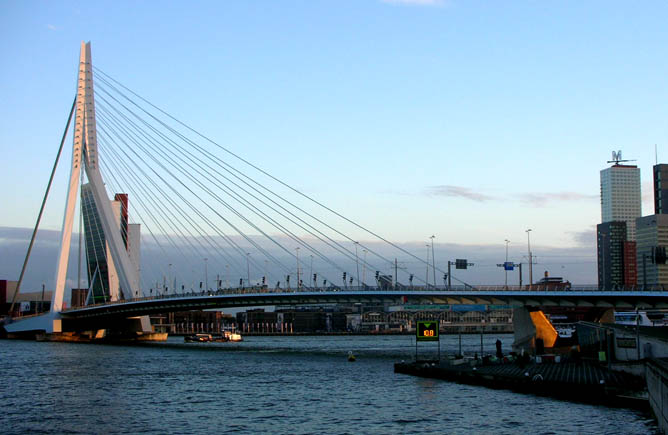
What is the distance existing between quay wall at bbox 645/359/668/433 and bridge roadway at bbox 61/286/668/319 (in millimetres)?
36966

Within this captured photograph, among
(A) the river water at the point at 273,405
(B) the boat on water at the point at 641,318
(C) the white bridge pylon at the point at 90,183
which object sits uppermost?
(C) the white bridge pylon at the point at 90,183

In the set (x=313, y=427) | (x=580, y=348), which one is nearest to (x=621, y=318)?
(x=580, y=348)

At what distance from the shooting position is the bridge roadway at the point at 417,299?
Result: 70750 mm

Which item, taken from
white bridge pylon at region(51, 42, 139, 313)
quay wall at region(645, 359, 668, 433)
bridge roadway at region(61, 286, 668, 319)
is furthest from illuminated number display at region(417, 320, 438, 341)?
white bridge pylon at region(51, 42, 139, 313)

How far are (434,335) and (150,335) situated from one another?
80.5 m

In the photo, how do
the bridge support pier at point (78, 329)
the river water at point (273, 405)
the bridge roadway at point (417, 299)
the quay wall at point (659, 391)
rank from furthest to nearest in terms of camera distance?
the bridge support pier at point (78, 329)
the bridge roadway at point (417, 299)
the river water at point (273, 405)
the quay wall at point (659, 391)

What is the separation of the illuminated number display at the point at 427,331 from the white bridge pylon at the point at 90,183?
4679 centimetres

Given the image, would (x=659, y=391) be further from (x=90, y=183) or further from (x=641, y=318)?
(x=90, y=183)

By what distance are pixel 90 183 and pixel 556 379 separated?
2628 inches

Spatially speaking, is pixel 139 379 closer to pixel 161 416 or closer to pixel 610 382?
pixel 161 416

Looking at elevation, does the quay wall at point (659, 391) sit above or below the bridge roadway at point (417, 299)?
below

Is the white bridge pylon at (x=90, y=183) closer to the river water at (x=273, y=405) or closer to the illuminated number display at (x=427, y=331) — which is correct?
the river water at (x=273, y=405)

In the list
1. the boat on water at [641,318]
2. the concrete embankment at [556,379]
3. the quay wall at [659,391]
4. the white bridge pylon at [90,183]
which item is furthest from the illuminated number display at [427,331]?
the white bridge pylon at [90,183]

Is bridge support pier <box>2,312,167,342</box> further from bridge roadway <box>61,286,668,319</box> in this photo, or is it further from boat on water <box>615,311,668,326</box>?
boat on water <box>615,311,668,326</box>
